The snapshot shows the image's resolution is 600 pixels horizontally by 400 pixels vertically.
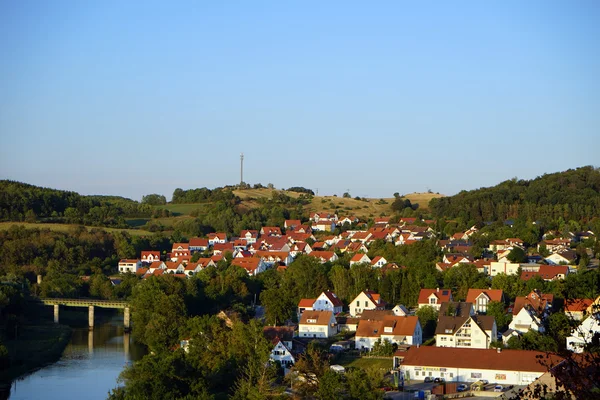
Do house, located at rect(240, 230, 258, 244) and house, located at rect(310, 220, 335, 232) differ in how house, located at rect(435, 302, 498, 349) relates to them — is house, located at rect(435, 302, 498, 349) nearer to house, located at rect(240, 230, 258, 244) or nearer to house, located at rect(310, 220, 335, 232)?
house, located at rect(240, 230, 258, 244)

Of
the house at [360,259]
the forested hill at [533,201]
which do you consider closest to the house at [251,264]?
the house at [360,259]

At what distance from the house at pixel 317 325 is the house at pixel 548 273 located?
9.79 m

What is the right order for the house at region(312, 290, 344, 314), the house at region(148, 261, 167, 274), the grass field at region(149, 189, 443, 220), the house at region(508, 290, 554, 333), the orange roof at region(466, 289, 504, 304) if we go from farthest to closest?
the grass field at region(149, 189, 443, 220), the house at region(148, 261, 167, 274), the house at region(312, 290, 344, 314), the orange roof at region(466, 289, 504, 304), the house at region(508, 290, 554, 333)

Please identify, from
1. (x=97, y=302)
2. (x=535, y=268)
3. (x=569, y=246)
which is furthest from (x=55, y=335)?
(x=569, y=246)

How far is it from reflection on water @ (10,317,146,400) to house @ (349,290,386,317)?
8.12m

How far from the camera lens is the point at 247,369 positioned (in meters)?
21.3

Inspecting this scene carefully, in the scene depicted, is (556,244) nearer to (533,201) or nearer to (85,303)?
(533,201)

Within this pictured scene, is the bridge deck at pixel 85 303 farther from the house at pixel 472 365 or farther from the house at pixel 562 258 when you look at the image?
the house at pixel 562 258

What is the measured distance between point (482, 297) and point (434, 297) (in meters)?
1.78

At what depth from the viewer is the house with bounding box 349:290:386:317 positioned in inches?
1260

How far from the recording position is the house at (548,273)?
3472 cm

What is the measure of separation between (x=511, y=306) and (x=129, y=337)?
13959 millimetres

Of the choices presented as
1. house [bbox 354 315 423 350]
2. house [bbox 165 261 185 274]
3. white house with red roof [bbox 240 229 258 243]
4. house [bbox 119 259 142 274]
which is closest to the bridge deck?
house [bbox 165 261 185 274]

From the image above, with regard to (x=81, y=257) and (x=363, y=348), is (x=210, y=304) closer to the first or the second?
(x=363, y=348)
